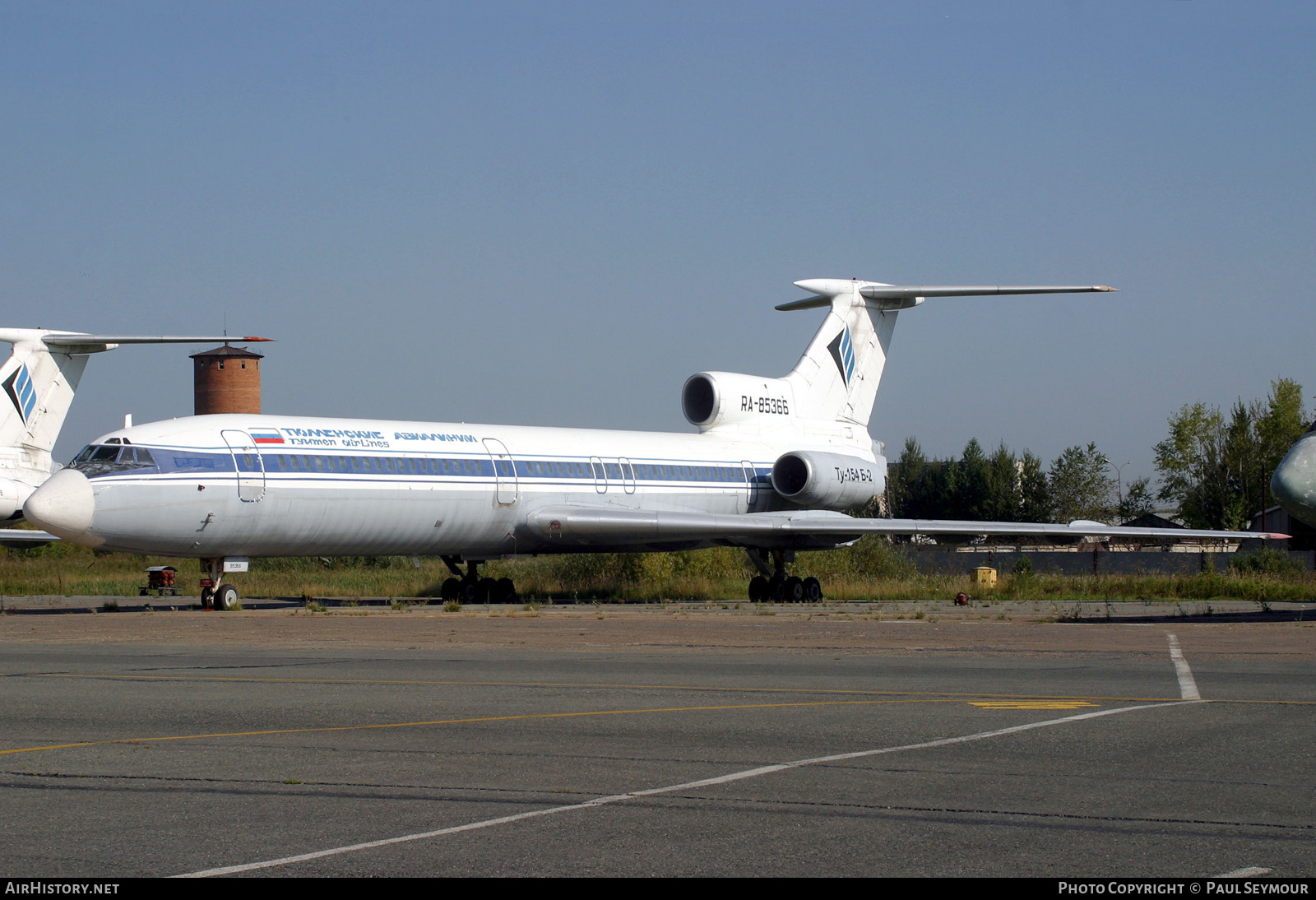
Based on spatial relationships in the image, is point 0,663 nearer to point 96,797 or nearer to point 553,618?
point 96,797

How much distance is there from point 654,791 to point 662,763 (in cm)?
88

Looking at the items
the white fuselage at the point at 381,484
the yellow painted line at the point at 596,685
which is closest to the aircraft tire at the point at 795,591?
the white fuselage at the point at 381,484

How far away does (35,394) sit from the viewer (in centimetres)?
3253

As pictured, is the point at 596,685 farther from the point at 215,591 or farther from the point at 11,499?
the point at 11,499

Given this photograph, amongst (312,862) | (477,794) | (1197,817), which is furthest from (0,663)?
(1197,817)

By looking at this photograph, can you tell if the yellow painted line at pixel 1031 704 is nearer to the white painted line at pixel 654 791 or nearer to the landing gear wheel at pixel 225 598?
the white painted line at pixel 654 791

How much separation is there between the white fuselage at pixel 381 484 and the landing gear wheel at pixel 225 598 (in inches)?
43.0

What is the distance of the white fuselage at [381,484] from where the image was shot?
24438 mm

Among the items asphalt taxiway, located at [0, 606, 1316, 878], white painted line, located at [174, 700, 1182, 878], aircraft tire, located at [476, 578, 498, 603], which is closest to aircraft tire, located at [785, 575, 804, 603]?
aircraft tire, located at [476, 578, 498, 603]

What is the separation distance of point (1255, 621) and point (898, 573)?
22507mm

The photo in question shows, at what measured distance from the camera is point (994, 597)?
101 feet

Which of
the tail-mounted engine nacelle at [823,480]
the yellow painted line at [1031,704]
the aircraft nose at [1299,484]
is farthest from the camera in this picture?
the tail-mounted engine nacelle at [823,480]

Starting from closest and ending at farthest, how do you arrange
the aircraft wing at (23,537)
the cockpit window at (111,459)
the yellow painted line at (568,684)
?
the yellow painted line at (568,684) < the cockpit window at (111,459) < the aircraft wing at (23,537)

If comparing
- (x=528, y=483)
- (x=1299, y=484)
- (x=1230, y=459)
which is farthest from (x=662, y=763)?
(x=1230, y=459)
